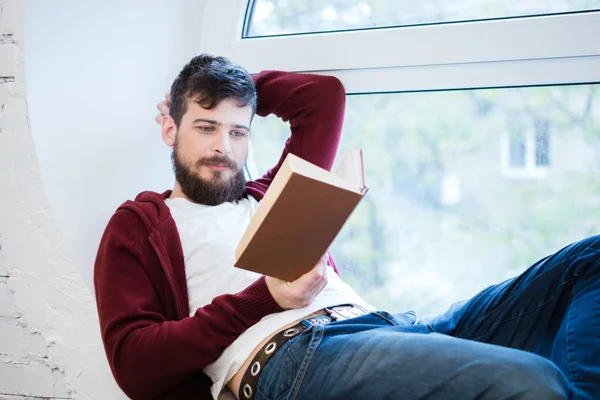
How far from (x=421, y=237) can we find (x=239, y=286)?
2.09ft

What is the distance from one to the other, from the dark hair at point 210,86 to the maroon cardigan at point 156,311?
224 mm

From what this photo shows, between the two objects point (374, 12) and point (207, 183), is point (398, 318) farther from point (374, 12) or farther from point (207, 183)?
point (374, 12)

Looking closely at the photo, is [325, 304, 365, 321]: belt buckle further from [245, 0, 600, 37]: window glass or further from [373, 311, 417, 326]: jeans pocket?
[245, 0, 600, 37]: window glass

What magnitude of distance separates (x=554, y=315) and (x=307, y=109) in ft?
2.54

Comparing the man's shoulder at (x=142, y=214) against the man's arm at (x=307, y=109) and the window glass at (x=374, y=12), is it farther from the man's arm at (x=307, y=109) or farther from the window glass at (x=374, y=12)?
the window glass at (x=374, y=12)

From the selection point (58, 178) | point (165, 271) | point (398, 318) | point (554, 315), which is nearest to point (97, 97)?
point (58, 178)

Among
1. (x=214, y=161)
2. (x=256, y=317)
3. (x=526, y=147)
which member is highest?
(x=526, y=147)

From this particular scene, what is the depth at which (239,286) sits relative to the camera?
1326mm

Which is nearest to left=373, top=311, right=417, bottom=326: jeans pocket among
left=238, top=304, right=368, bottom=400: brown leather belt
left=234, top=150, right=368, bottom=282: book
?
left=238, top=304, right=368, bottom=400: brown leather belt

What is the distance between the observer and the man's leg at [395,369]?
896 millimetres

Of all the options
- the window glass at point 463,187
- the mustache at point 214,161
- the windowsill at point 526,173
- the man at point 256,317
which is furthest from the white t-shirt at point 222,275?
the windowsill at point 526,173

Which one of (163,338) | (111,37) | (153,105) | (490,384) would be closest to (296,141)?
(153,105)

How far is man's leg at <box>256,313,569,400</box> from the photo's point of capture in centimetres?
90

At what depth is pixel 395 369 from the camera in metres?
0.99
